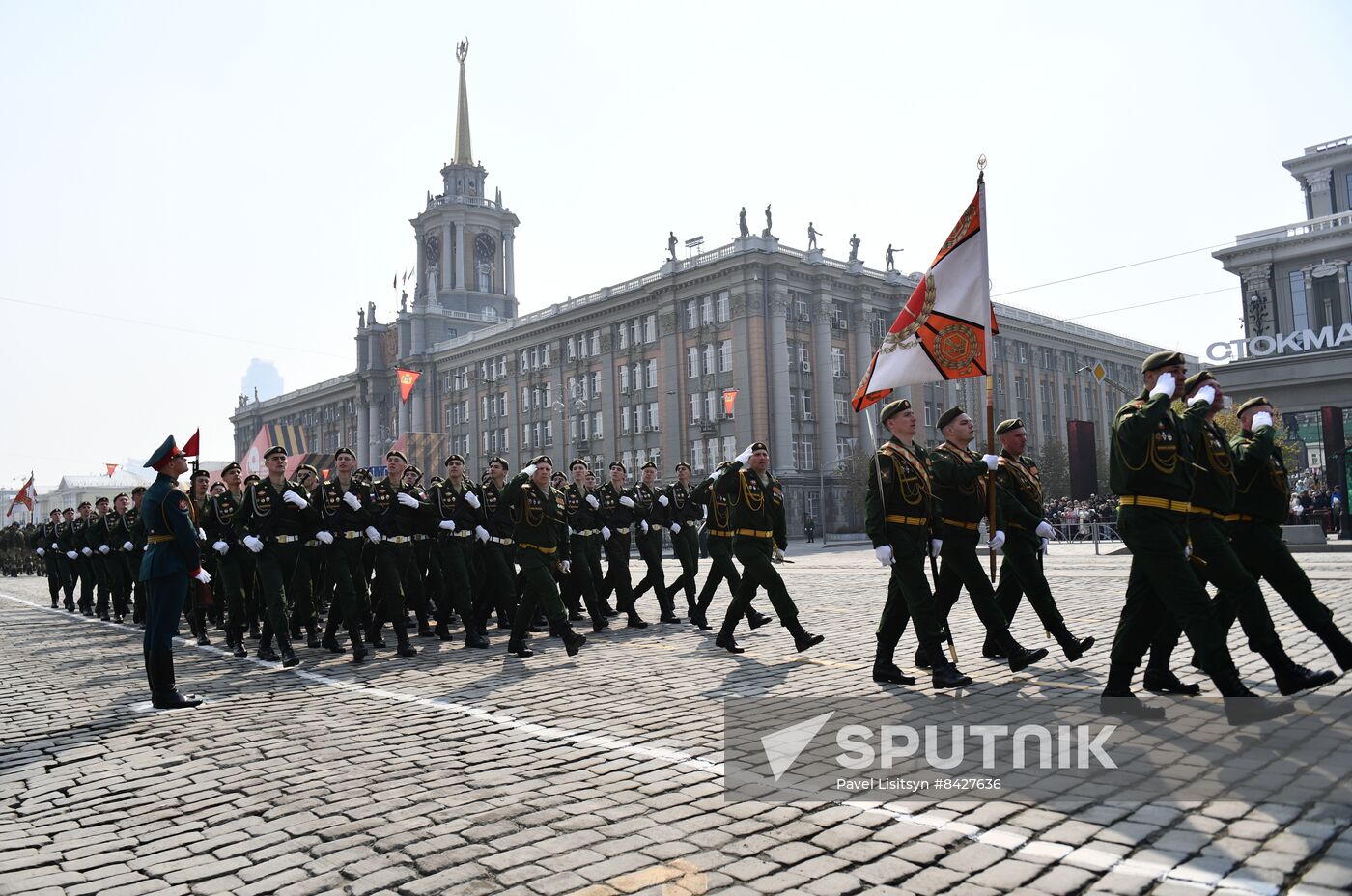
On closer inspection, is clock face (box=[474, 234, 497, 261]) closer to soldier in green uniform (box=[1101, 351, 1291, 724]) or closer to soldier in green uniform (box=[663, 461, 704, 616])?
soldier in green uniform (box=[663, 461, 704, 616])

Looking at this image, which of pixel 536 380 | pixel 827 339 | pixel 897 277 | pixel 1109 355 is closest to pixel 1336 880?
pixel 827 339

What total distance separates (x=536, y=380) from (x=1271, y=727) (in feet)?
229

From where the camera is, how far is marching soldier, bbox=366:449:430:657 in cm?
1068

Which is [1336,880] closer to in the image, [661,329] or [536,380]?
[661,329]

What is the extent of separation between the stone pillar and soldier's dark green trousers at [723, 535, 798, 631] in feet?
156

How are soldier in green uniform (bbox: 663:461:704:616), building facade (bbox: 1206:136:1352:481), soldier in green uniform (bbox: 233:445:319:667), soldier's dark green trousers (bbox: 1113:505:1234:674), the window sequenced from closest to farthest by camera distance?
soldier's dark green trousers (bbox: 1113:505:1234:674) → soldier in green uniform (bbox: 233:445:319:667) → soldier in green uniform (bbox: 663:461:704:616) → building facade (bbox: 1206:136:1352:481) → the window

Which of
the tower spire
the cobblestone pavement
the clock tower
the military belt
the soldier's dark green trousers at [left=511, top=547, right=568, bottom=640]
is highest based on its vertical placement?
the tower spire

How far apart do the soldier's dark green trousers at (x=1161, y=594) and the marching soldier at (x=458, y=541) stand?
22.7 ft

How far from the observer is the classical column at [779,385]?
188ft

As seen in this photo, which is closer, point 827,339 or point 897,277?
point 827,339

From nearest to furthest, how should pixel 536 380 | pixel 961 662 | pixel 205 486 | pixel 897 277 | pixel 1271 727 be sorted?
pixel 1271 727
pixel 961 662
pixel 205 486
pixel 897 277
pixel 536 380

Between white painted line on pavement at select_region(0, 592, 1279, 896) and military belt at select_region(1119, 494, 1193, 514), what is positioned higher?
military belt at select_region(1119, 494, 1193, 514)

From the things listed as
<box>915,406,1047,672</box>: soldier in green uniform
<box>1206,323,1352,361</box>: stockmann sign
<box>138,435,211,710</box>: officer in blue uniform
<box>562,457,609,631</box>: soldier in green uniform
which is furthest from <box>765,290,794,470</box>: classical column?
<box>138,435,211,710</box>: officer in blue uniform

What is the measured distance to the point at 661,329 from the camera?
6331 cm
